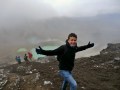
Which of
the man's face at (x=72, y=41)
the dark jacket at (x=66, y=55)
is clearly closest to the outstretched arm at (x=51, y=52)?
the dark jacket at (x=66, y=55)

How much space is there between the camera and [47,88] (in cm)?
1591

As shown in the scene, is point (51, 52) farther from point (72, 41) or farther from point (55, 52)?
point (72, 41)

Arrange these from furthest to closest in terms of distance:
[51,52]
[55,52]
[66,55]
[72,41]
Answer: [66,55]
[72,41]
[55,52]
[51,52]

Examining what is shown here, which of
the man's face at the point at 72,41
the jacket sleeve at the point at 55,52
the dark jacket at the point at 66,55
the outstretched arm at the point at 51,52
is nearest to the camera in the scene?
the outstretched arm at the point at 51,52

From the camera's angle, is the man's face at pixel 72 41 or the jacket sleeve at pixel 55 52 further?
the man's face at pixel 72 41

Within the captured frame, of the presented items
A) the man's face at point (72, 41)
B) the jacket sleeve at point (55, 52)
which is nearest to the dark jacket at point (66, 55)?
the jacket sleeve at point (55, 52)

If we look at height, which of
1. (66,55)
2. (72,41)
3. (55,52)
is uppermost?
(72,41)

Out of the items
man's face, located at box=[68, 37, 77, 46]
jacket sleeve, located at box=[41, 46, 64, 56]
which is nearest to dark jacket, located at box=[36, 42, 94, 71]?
jacket sleeve, located at box=[41, 46, 64, 56]

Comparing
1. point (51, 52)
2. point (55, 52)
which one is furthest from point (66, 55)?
point (51, 52)

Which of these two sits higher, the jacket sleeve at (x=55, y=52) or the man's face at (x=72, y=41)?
the man's face at (x=72, y=41)

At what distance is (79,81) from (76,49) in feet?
23.0

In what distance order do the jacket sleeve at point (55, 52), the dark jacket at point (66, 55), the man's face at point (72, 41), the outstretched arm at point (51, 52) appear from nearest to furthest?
the outstretched arm at point (51, 52) < the jacket sleeve at point (55, 52) < the man's face at point (72, 41) < the dark jacket at point (66, 55)

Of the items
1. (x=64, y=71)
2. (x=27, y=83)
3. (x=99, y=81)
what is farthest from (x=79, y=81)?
(x=64, y=71)

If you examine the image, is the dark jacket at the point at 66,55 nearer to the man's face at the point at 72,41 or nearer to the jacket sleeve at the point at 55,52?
the jacket sleeve at the point at 55,52
